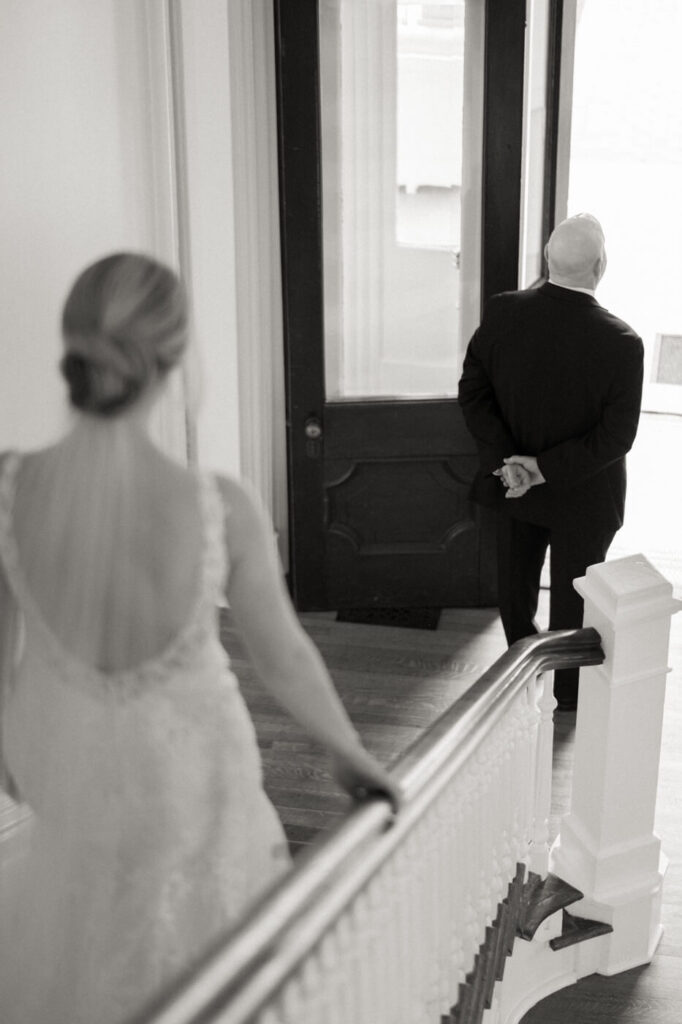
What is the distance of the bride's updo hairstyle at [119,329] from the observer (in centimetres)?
169

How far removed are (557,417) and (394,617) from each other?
138 centimetres

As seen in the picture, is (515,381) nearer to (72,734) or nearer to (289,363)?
(289,363)

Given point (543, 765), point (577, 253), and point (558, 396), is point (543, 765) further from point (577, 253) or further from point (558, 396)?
point (577, 253)

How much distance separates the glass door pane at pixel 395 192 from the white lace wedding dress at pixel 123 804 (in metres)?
3.21

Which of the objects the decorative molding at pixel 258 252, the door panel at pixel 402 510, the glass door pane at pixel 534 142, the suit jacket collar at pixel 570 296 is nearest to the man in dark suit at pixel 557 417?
the suit jacket collar at pixel 570 296

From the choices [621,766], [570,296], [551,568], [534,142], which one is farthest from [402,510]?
[621,766]

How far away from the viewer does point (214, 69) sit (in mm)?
4641

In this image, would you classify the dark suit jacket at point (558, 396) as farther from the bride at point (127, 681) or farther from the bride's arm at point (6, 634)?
the bride's arm at point (6, 634)

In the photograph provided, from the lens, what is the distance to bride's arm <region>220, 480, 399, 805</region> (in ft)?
5.96

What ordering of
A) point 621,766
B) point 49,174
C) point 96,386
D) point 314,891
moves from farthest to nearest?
point 49,174 → point 621,766 → point 96,386 → point 314,891

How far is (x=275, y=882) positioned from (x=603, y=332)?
108 inches

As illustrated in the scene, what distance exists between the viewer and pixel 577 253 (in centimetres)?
391

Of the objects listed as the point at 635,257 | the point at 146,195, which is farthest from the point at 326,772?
the point at 635,257

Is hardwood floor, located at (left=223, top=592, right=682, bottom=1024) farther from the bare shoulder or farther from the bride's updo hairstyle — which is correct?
the bride's updo hairstyle
